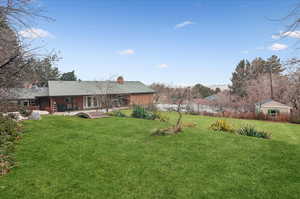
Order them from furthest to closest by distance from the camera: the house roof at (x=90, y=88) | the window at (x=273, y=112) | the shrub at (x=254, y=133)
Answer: the house roof at (x=90, y=88) < the window at (x=273, y=112) < the shrub at (x=254, y=133)

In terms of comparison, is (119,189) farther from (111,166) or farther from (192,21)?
(192,21)

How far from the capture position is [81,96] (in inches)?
850

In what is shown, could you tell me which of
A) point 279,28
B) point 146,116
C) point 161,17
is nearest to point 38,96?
point 146,116

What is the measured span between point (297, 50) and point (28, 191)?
576 cm

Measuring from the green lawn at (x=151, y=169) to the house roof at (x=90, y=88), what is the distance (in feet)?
51.3

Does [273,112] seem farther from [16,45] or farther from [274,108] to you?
[16,45]

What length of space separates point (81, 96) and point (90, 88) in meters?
1.88

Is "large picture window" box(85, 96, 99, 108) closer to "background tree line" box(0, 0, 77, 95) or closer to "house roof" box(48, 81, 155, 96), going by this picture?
"house roof" box(48, 81, 155, 96)

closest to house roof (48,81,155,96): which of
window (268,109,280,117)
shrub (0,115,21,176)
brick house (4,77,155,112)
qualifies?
brick house (4,77,155,112)

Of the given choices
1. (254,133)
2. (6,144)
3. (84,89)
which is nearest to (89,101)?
(84,89)

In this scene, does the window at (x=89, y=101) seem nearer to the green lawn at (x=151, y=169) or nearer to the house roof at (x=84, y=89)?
the house roof at (x=84, y=89)

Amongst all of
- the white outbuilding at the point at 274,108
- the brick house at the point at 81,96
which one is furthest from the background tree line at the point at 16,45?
the white outbuilding at the point at 274,108

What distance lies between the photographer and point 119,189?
2961 millimetres

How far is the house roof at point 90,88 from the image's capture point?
19.9 metres
